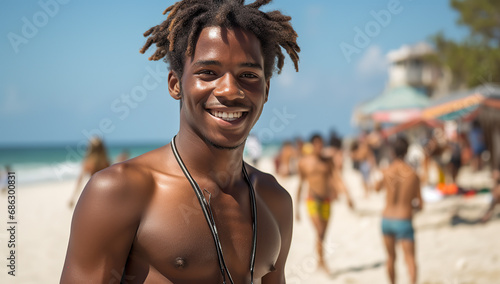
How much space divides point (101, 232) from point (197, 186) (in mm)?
415

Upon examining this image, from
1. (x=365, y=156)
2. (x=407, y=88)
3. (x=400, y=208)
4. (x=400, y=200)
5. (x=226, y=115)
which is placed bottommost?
(x=400, y=208)

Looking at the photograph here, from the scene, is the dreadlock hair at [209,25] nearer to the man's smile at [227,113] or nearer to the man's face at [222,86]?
the man's face at [222,86]

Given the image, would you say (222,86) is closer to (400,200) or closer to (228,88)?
(228,88)

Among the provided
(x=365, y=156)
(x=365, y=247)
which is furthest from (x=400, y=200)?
(x=365, y=156)

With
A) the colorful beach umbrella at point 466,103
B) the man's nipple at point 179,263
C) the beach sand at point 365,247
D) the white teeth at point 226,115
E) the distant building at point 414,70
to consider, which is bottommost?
the beach sand at point 365,247

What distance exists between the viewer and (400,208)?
5.97 m

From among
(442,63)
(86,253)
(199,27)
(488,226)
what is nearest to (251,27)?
(199,27)

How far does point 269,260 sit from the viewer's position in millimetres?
1841

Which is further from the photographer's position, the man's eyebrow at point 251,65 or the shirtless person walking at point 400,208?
the shirtless person walking at point 400,208

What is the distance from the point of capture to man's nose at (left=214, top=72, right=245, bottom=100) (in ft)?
5.20

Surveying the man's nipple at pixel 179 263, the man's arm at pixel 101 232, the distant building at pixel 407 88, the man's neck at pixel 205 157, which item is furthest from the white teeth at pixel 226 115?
the distant building at pixel 407 88

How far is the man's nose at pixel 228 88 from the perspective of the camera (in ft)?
5.20

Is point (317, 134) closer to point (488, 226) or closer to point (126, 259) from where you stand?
point (488, 226)

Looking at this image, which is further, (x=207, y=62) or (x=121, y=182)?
(x=207, y=62)
